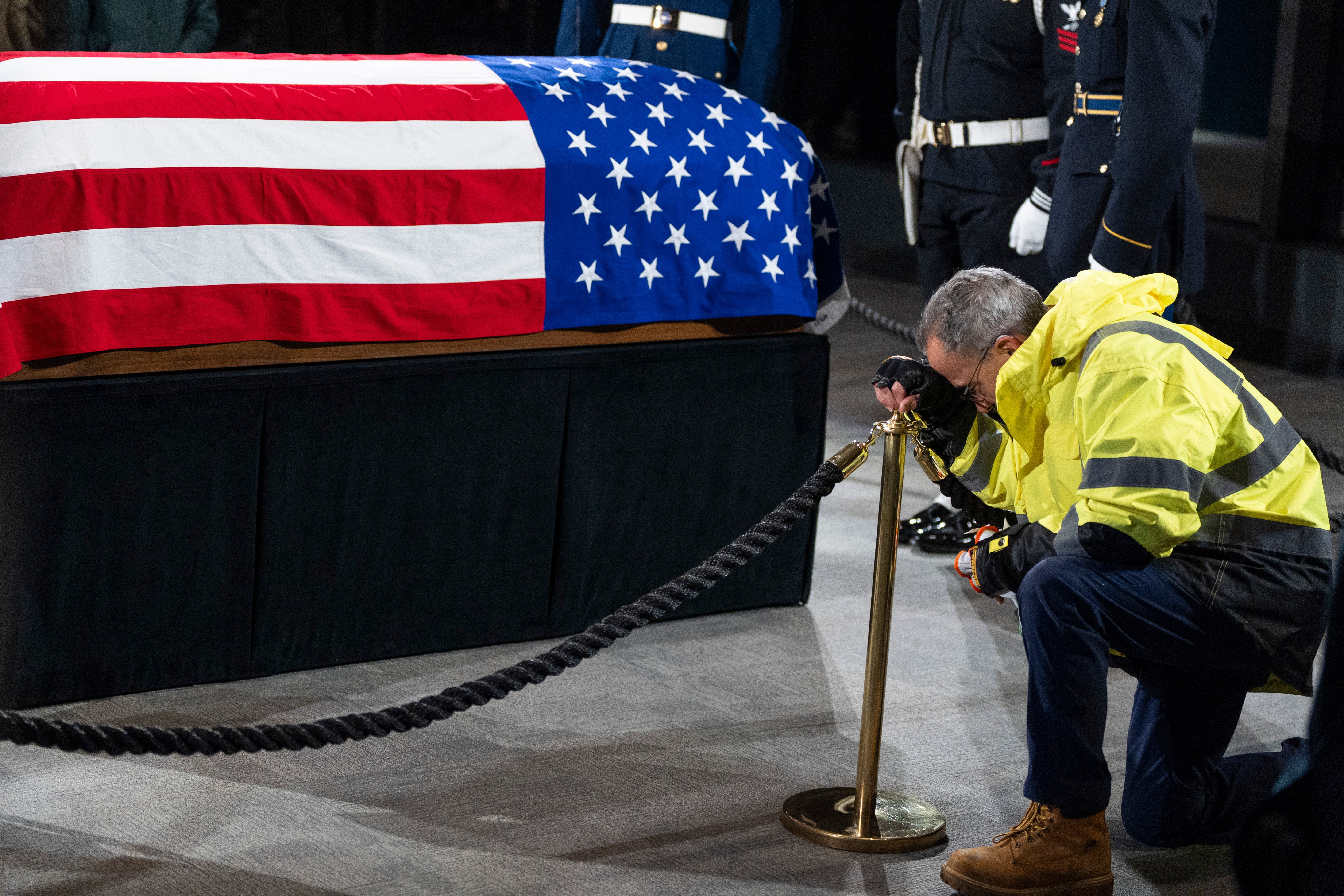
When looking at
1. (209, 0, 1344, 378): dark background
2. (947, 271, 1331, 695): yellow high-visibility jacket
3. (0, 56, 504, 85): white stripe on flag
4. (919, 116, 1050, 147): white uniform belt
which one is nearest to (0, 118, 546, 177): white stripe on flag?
(0, 56, 504, 85): white stripe on flag

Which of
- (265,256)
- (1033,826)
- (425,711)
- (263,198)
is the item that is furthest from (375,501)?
(1033,826)

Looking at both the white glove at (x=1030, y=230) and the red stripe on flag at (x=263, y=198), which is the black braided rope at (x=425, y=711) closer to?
the red stripe on flag at (x=263, y=198)

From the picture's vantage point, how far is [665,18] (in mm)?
4699

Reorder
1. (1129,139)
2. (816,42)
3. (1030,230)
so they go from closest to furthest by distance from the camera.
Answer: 1. (1129,139)
2. (1030,230)
3. (816,42)

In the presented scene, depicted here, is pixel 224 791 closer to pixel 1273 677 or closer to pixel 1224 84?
pixel 1273 677

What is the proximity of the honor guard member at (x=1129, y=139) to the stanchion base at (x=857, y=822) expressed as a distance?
1400 millimetres

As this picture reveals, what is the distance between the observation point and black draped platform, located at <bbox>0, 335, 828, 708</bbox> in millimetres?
3242

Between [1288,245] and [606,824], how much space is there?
19.9ft

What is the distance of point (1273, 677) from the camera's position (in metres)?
2.80

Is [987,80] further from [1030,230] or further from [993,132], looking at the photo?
[1030,230]

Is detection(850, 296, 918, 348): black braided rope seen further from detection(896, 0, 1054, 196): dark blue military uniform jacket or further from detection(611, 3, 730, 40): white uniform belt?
detection(611, 3, 730, 40): white uniform belt

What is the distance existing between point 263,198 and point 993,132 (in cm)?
215

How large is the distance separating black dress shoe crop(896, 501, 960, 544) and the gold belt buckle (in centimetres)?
160

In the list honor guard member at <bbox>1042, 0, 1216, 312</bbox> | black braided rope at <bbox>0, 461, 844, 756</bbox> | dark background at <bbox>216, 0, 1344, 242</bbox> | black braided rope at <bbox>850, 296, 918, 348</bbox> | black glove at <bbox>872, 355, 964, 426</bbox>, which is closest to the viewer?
black braided rope at <bbox>0, 461, 844, 756</bbox>
